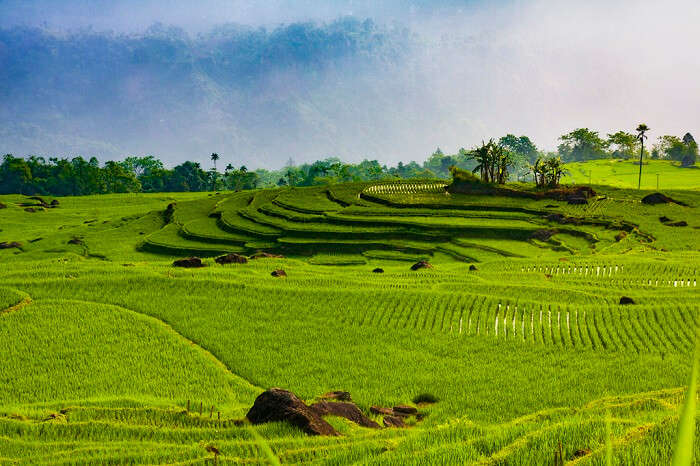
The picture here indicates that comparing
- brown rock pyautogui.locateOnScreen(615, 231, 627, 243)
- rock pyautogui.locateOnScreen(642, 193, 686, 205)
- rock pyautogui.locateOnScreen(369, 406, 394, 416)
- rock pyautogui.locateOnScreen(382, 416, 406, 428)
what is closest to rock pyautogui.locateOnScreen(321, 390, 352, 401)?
rock pyautogui.locateOnScreen(369, 406, 394, 416)

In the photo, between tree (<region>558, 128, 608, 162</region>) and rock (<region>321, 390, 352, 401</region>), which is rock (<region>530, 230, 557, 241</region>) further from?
tree (<region>558, 128, 608, 162</region>)

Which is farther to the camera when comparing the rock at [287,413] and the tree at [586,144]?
the tree at [586,144]

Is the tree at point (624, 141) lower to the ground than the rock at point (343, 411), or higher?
higher

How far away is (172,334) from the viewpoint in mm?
21375

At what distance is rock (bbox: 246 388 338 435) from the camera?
1049cm

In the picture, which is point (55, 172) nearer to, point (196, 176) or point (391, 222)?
point (196, 176)

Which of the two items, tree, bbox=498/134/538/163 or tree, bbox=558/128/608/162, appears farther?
tree, bbox=498/134/538/163

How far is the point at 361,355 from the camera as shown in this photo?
746 inches

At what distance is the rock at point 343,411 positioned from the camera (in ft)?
39.5

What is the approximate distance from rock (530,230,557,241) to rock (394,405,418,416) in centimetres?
3654

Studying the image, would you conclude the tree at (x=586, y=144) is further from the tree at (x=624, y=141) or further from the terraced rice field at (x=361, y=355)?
the terraced rice field at (x=361, y=355)

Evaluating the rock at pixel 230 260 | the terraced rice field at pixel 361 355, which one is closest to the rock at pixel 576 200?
the terraced rice field at pixel 361 355

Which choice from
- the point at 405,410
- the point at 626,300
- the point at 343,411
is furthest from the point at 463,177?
the point at 343,411

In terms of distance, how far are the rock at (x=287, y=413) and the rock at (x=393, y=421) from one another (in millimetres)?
1728
